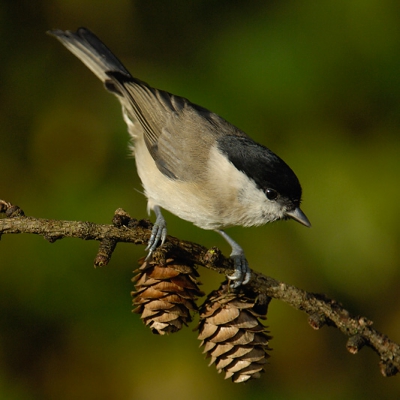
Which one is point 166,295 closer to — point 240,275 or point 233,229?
point 240,275

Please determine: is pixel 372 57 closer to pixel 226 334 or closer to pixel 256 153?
pixel 256 153

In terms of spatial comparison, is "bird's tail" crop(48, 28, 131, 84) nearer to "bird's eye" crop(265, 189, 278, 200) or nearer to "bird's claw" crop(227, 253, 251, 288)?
"bird's eye" crop(265, 189, 278, 200)

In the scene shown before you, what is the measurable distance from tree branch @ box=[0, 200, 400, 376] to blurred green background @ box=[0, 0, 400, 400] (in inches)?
16.1

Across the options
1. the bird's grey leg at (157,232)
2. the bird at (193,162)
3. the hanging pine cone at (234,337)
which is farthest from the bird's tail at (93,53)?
the hanging pine cone at (234,337)

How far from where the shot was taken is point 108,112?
1.96m

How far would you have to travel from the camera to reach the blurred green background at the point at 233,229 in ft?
5.25

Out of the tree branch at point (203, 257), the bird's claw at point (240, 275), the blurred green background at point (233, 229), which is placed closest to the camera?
the tree branch at point (203, 257)

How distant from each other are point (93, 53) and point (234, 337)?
1463 millimetres

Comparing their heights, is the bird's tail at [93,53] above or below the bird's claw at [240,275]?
above

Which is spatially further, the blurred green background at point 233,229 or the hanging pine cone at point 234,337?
the blurred green background at point 233,229

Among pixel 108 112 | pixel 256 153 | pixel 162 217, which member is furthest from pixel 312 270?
pixel 108 112

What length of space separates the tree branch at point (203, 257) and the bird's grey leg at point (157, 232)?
4 cm

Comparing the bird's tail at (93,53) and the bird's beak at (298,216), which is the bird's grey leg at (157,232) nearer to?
the bird's beak at (298,216)

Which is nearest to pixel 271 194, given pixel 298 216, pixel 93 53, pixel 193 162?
pixel 298 216
